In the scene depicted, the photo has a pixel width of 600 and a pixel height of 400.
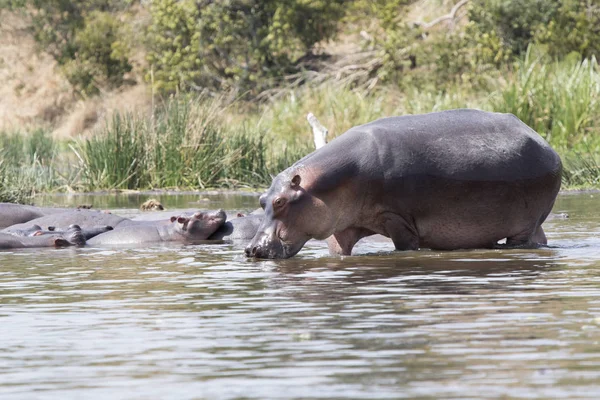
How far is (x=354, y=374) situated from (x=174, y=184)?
13732 mm

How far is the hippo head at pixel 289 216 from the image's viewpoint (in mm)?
7633

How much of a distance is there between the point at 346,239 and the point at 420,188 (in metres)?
0.63

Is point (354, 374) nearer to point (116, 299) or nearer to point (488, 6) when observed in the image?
point (116, 299)

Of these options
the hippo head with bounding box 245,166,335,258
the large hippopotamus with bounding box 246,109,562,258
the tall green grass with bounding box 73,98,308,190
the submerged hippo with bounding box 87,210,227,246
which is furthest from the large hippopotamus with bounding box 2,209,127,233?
the tall green grass with bounding box 73,98,308,190

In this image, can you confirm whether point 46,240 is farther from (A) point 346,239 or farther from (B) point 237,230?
(A) point 346,239

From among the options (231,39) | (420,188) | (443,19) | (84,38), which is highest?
(443,19)

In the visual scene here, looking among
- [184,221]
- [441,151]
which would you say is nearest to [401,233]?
[441,151]

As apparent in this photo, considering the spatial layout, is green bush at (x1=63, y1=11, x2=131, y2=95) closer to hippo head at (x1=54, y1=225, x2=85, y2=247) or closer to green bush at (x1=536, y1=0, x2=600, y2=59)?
green bush at (x1=536, y1=0, x2=600, y2=59)

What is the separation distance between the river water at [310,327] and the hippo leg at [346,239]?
110 mm

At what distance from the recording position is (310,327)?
4898 mm

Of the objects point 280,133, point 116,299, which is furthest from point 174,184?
point 116,299

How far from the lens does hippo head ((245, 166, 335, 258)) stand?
763cm

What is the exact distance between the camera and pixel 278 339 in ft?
15.3

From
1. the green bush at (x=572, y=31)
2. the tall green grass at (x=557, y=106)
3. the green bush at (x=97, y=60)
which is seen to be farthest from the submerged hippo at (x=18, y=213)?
the green bush at (x=97, y=60)
